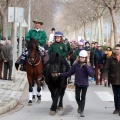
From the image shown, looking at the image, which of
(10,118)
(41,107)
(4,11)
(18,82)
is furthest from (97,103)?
(4,11)

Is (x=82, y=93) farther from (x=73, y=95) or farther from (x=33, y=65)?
(x=73, y=95)

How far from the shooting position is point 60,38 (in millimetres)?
12680

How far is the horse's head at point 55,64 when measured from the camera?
11.5 meters

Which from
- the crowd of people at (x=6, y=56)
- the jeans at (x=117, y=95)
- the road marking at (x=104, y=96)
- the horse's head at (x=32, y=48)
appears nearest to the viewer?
the jeans at (x=117, y=95)

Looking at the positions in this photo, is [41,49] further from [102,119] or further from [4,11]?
[4,11]

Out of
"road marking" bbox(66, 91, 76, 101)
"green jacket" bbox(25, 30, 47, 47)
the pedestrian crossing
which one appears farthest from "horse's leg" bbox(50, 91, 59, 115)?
"road marking" bbox(66, 91, 76, 101)

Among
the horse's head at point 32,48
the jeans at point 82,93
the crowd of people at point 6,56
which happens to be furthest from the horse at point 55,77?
the crowd of people at point 6,56

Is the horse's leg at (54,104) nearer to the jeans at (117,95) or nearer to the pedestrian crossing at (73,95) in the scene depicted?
the jeans at (117,95)

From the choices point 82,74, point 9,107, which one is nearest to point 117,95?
point 82,74

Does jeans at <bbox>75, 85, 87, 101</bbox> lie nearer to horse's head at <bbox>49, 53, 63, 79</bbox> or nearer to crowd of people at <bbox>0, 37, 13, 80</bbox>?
horse's head at <bbox>49, 53, 63, 79</bbox>

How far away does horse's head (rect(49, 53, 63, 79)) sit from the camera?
11477 mm

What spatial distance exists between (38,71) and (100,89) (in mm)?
6370

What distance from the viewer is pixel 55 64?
11.5 meters

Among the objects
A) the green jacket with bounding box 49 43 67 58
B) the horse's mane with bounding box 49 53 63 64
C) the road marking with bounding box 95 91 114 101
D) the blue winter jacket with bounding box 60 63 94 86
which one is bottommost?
the road marking with bounding box 95 91 114 101
